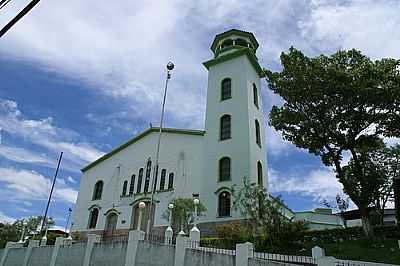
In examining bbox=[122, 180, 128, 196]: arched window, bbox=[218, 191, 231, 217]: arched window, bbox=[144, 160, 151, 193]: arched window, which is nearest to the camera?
bbox=[218, 191, 231, 217]: arched window

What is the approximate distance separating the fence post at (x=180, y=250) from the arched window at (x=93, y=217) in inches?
693

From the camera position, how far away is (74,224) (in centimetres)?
2969

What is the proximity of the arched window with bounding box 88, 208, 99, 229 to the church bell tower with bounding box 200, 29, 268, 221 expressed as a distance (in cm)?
1111

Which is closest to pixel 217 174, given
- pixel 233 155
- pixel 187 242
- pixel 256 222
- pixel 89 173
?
pixel 233 155

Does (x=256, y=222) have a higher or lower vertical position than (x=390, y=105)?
lower

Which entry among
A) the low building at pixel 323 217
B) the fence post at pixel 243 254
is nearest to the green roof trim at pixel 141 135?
the fence post at pixel 243 254

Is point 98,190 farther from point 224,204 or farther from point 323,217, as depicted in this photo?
point 323,217

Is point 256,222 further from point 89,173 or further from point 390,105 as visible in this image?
point 89,173

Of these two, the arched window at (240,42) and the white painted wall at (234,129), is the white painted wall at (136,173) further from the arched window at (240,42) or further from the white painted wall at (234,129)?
the arched window at (240,42)

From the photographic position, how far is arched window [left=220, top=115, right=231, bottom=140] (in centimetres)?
Result: 2471

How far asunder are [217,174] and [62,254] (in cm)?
1097

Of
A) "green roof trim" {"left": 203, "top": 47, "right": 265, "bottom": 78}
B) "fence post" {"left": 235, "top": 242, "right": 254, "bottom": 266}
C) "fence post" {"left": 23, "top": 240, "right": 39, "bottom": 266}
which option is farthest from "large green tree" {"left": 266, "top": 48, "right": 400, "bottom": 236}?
"fence post" {"left": 23, "top": 240, "right": 39, "bottom": 266}

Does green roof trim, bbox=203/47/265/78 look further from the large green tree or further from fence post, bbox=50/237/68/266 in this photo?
fence post, bbox=50/237/68/266

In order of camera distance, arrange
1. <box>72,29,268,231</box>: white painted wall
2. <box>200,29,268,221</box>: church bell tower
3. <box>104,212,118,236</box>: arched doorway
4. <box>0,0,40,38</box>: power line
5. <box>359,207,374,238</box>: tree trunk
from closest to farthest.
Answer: <box>0,0,40,38</box>: power line
<box>359,207,374,238</box>: tree trunk
<box>200,29,268,221</box>: church bell tower
<box>72,29,268,231</box>: white painted wall
<box>104,212,118,236</box>: arched doorway
